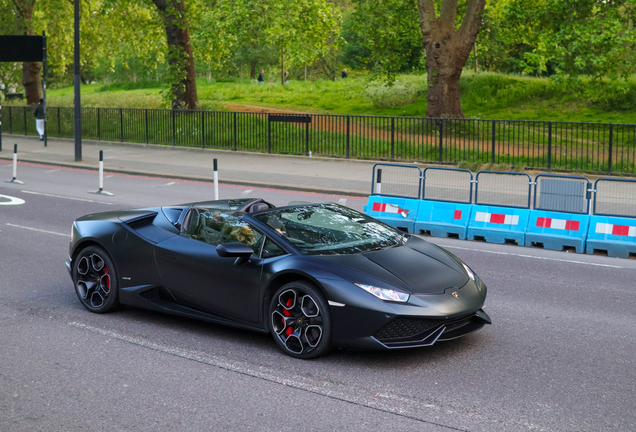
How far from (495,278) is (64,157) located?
20.9 meters

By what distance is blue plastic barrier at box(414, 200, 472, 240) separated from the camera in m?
12.8

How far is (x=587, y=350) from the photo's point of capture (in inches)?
255

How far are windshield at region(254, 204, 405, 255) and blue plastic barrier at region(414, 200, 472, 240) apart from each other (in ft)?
18.4

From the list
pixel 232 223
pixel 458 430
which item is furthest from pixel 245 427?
pixel 232 223

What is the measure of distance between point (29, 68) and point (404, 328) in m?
38.5

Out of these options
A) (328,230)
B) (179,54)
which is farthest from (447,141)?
(328,230)

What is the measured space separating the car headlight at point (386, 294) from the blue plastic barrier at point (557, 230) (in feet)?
22.0

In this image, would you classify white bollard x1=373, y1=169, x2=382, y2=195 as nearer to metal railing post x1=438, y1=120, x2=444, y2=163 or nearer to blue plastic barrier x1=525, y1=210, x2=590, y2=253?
blue plastic barrier x1=525, y1=210, x2=590, y2=253

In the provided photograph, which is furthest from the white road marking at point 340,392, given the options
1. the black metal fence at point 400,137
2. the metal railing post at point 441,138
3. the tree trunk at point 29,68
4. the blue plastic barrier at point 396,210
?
the tree trunk at point 29,68

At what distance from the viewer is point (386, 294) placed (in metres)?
5.91

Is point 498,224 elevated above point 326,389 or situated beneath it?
elevated above

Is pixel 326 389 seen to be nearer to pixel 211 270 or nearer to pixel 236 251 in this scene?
pixel 236 251

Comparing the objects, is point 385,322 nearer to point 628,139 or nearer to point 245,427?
point 245,427

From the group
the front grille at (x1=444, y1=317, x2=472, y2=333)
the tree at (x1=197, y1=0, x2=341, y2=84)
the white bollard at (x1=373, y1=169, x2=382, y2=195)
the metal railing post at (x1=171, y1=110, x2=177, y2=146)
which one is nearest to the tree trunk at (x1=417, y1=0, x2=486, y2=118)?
the tree at (x1=197, y1=0, x2=341, y2=84)
